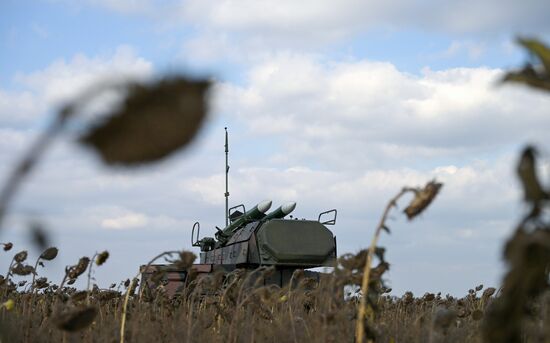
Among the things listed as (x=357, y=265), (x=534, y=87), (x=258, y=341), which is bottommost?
(x=258, y=341)

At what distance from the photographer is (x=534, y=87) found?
99.4 inches

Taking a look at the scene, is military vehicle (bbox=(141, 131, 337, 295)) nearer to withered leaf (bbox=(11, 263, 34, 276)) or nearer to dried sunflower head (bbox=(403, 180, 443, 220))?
withered leaf (bbox=(11, 263, 34, 276))

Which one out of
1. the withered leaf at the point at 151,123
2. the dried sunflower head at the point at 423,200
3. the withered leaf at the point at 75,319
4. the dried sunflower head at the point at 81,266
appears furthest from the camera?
the dried sunflower head at the point at 81,266

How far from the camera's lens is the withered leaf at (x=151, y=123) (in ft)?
5.50

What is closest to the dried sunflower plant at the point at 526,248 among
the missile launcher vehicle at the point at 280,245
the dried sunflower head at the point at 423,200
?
the dried sunflower head at the point at 423,200

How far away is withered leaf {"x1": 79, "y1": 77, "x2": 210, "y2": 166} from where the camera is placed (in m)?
1.68

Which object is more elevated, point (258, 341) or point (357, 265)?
point (357, 265)

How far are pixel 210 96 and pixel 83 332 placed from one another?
6.58 metres

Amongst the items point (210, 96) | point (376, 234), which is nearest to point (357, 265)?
point (376, 234)

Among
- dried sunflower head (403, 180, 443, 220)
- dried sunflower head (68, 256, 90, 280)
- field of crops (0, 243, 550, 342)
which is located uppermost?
dried sunflower head (403, 180, 443, 220)

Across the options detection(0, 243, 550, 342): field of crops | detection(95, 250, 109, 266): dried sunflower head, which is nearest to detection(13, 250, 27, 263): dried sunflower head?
detection(0, 243, 550, 342): field of crops

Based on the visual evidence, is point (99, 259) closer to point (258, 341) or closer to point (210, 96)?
point (258, 341)

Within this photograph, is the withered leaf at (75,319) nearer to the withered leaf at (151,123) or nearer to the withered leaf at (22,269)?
the withered leaf at (151,123)

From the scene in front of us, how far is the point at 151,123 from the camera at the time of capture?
169cm
